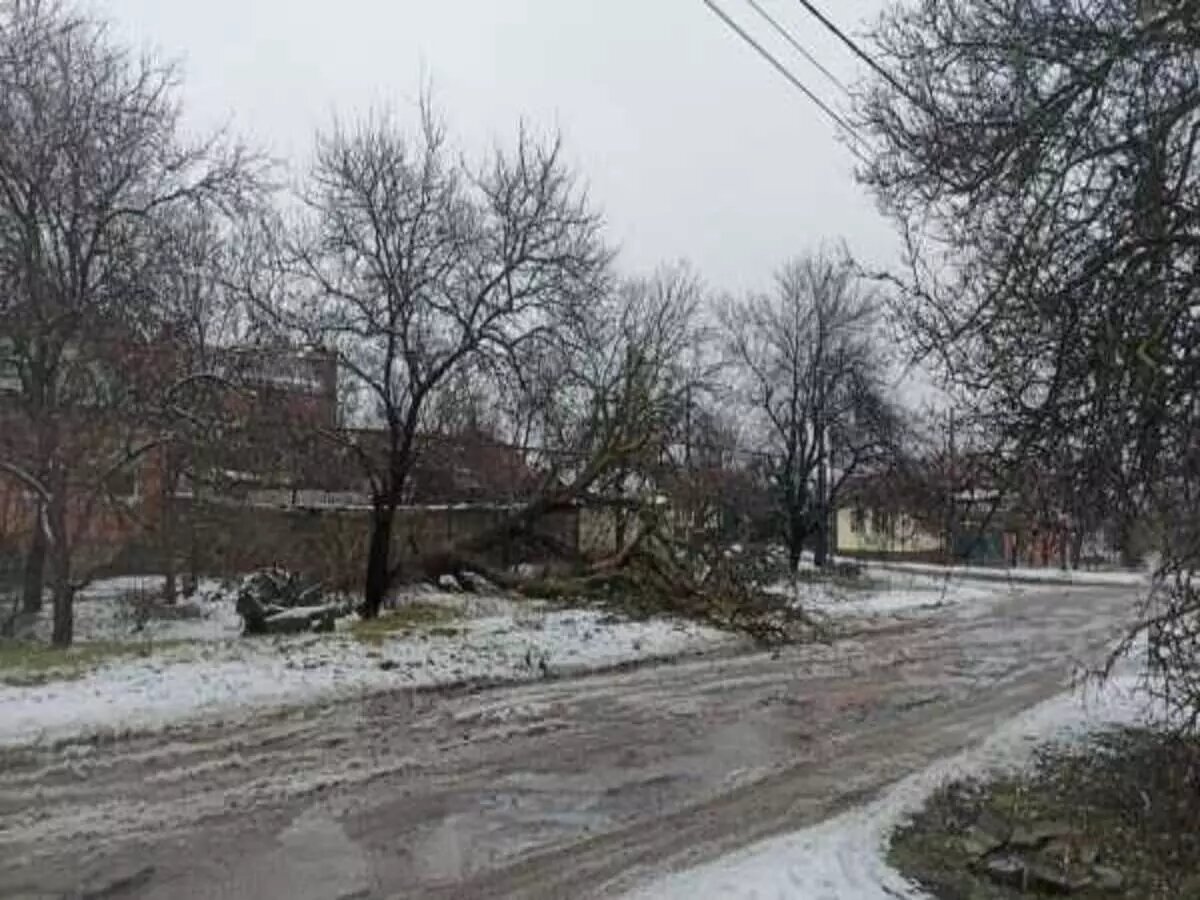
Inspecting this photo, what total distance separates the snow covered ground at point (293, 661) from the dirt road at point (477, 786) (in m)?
0.71

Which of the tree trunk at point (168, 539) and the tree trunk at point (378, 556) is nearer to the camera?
the tree trunk at point (168, 539)

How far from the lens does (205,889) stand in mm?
7047

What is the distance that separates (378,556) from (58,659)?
738 cm

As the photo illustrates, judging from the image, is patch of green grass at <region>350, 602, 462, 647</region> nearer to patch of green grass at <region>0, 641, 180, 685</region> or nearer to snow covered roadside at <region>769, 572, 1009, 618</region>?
patch of green grass at <region>0, 641, 180, 685</region>

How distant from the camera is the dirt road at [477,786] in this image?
7.46 metres

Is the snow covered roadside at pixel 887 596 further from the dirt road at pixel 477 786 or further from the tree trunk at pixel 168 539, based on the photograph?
the tree trunk at pixel 168 539

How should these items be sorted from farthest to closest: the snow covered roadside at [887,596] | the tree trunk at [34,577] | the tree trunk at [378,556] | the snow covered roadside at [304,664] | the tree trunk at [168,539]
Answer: the snow covered roadside at [887,596] < the tree trunk at [34,577] < the tree trunk at [378,556] < the tree trunk at [168,539] < the snow covered roadside at [304,664]

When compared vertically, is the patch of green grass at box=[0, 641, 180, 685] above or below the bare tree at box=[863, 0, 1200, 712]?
below

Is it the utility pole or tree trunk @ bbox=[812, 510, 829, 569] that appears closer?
the utility pole

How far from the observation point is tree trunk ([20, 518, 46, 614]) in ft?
78.0

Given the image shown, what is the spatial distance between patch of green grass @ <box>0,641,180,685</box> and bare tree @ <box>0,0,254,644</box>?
8.79 ft

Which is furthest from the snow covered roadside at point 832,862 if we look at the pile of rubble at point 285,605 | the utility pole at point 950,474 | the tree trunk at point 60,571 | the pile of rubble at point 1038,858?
the tree trunk at point 60,571

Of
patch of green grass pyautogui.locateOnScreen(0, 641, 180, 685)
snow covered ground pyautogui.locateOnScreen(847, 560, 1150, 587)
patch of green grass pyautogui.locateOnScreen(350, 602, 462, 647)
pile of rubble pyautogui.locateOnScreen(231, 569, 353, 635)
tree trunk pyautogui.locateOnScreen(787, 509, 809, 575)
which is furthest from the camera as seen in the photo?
snow covered ground pyautogui.locateOnScreen(847, 560, 1150, 587)

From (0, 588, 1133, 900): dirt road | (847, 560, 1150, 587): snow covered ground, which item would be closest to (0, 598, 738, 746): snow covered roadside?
(0, 588, 1133, 900): dirt road
